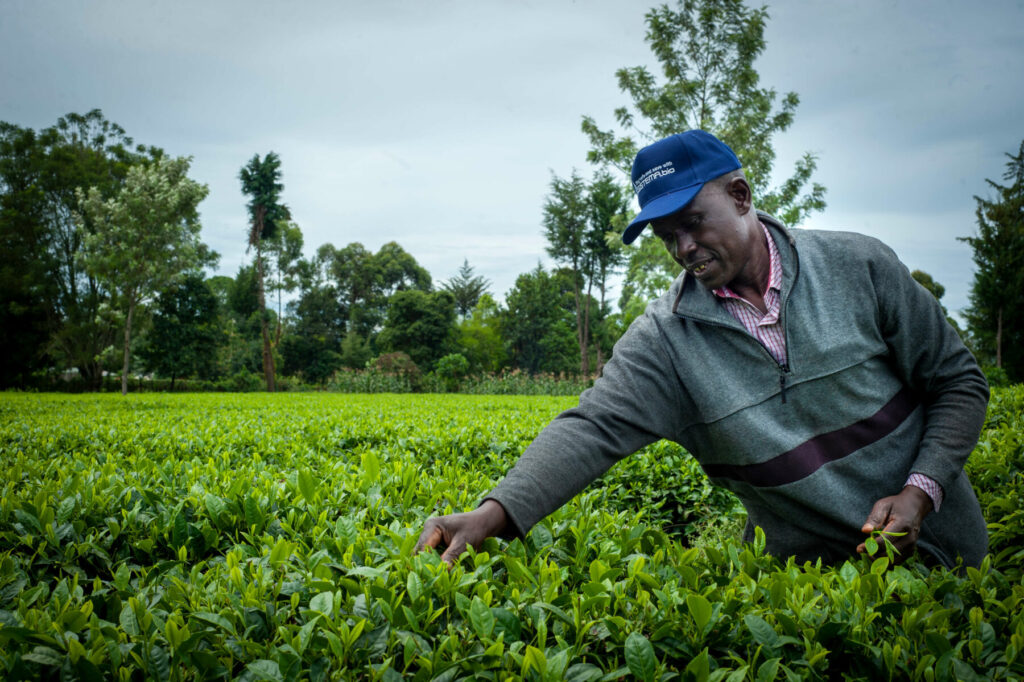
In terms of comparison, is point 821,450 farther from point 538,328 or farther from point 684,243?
point 538,328

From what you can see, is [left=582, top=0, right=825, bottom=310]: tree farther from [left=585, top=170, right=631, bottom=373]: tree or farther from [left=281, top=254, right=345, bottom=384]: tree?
[left=281, top=254, right=345, bottom=384]: tree

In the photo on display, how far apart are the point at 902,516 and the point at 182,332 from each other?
3443cm

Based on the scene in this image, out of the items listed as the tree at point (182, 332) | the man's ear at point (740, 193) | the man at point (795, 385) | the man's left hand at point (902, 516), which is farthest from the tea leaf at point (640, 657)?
the tree at point (182, 332)

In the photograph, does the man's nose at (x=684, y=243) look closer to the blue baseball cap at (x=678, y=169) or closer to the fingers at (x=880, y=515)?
the blue baseball cap at (x=678, y=169)

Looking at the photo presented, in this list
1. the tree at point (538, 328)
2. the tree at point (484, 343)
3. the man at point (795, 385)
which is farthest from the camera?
the tree at point (538, 328)

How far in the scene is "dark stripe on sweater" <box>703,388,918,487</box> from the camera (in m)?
1.88

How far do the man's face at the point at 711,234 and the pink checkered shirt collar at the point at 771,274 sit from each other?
71 millimetres

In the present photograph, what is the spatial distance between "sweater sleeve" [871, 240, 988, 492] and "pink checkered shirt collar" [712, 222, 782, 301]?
295mm

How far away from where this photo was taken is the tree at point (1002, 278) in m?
24.2

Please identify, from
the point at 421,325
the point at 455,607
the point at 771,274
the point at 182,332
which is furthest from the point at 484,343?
the point at 455,607

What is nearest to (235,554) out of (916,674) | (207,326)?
(916,674)

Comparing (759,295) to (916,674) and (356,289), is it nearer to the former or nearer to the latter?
(916,674)

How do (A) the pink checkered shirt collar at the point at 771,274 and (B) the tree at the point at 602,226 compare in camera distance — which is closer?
(A) the pink checkered shirt collar at the point at 771,274

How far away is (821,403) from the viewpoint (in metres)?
1.91
